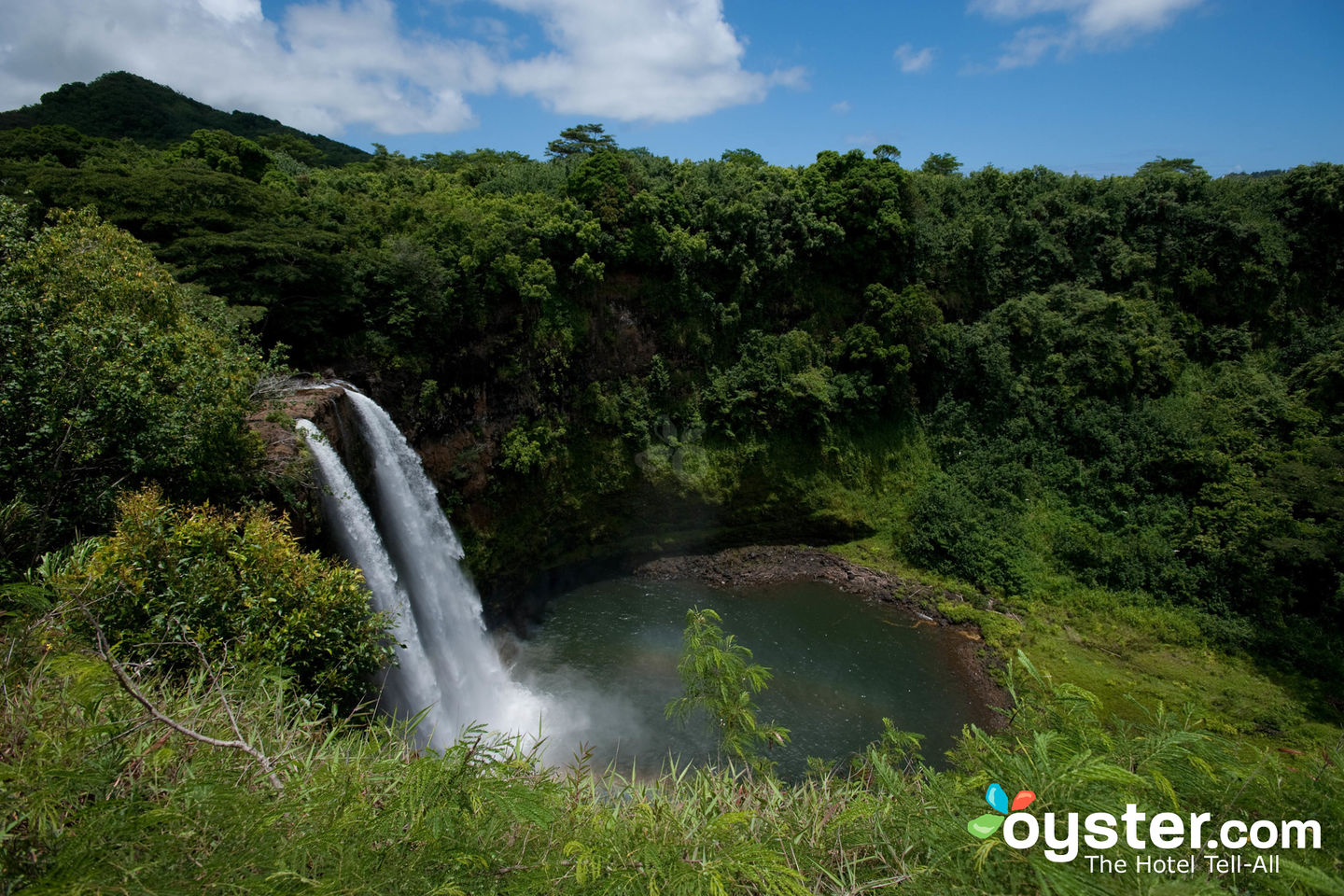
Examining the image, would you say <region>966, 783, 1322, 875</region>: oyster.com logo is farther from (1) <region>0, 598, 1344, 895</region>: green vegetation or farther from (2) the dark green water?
(2) the dark green water

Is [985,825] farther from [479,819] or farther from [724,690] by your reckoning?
[724,690]

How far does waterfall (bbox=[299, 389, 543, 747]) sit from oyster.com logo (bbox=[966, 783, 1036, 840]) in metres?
9.73

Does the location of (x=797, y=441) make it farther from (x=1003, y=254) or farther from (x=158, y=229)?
(x=158, y=229)

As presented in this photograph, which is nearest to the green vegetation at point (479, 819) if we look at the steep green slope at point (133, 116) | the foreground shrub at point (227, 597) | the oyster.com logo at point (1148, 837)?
the oyster.com logo at point (1148, 837)

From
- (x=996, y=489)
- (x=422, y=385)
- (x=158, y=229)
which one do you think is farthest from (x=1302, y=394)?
(x=158, y=229)

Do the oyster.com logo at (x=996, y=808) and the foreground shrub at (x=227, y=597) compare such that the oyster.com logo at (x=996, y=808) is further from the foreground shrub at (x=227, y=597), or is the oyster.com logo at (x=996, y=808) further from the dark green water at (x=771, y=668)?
the dark green water at (x=771, y=668)

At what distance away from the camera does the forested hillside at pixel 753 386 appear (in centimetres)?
673

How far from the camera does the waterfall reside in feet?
33.4

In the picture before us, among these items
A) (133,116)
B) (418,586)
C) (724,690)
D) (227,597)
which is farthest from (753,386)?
(133,116)

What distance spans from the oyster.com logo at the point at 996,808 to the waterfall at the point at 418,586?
973 cm

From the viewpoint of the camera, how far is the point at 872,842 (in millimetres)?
2926

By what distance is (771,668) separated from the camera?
14.5 m

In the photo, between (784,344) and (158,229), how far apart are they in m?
17.0

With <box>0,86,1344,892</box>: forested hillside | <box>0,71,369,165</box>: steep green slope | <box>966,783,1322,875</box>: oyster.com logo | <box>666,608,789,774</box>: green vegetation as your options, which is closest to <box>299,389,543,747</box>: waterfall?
<box>0,86,1344,892</box>: forested hillside
